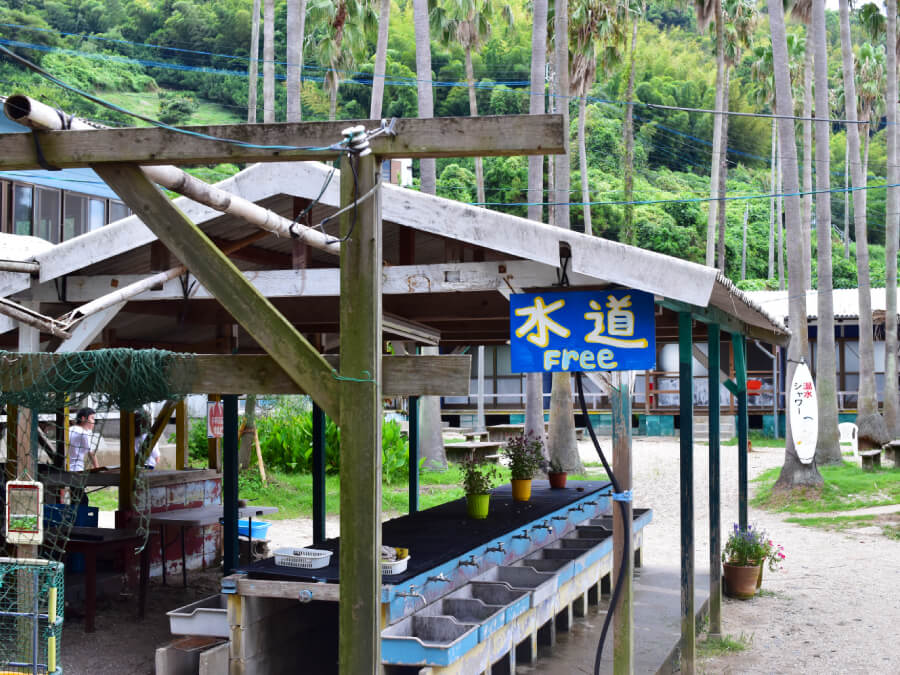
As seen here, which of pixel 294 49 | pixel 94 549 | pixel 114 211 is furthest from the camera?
pixel 114 211

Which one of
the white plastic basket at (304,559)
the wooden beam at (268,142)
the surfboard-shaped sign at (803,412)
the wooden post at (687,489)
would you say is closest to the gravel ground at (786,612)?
the wooden post at (687,489)

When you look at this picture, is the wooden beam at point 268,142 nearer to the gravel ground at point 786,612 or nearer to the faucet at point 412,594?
the faucet at point 412,594

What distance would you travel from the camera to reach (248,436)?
1791 centimetres

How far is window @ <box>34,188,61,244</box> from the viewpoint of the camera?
22.1 m

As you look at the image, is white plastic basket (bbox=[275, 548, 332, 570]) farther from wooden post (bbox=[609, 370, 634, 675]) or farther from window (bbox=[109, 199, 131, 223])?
window (bbox=[109, 199, 131, 223])

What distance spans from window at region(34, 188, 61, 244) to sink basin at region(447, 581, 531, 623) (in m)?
18.4

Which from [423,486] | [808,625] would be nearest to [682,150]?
[423,486]

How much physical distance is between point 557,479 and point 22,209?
52.3 ft

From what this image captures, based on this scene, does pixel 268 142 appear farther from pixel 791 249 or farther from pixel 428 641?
pixel 791 249

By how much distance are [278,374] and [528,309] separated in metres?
2.09

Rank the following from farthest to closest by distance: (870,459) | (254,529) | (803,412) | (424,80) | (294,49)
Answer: (424,80) → (870,459) → (294,49) → (803,412) → (254,529)

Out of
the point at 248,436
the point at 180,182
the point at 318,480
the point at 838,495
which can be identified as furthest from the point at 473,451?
the point at 180,182

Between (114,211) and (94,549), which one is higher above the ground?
(114,211)

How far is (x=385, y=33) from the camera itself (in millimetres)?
23984
